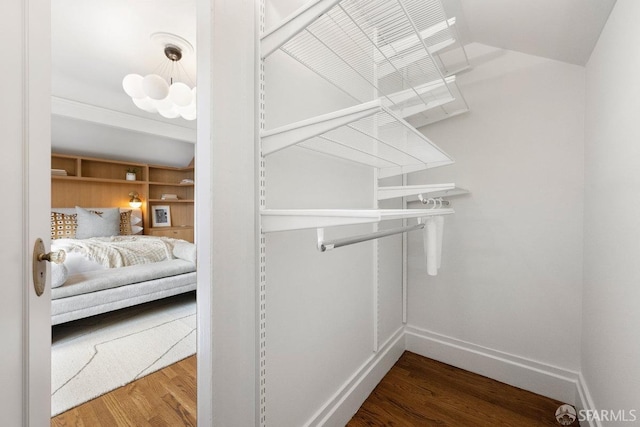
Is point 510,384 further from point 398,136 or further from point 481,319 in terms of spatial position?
point 398,136

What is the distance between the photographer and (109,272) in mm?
2582

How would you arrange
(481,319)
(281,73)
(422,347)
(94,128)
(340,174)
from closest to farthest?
(281,73) → (340,174) → (481,319) → (422,347) → (94,128)

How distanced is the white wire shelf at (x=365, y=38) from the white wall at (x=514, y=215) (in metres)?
0.49

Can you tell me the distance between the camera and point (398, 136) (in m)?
1.45

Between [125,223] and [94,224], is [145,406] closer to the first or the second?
[94,224]

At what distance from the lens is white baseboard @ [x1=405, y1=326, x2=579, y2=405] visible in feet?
5.16

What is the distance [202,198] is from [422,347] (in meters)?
1.99

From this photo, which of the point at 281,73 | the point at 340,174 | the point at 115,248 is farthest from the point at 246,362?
the point at 115,248

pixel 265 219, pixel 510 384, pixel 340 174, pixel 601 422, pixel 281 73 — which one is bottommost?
pixel 510 384

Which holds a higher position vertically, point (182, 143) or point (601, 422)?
point (182, 143)

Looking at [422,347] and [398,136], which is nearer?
[398,136]

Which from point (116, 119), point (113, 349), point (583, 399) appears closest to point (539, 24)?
point (583, 399)

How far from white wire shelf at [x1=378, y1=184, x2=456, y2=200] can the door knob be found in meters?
1.36

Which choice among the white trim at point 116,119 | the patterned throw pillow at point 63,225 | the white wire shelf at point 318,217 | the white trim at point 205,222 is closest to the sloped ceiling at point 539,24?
the white wire shelf at point 318,217
